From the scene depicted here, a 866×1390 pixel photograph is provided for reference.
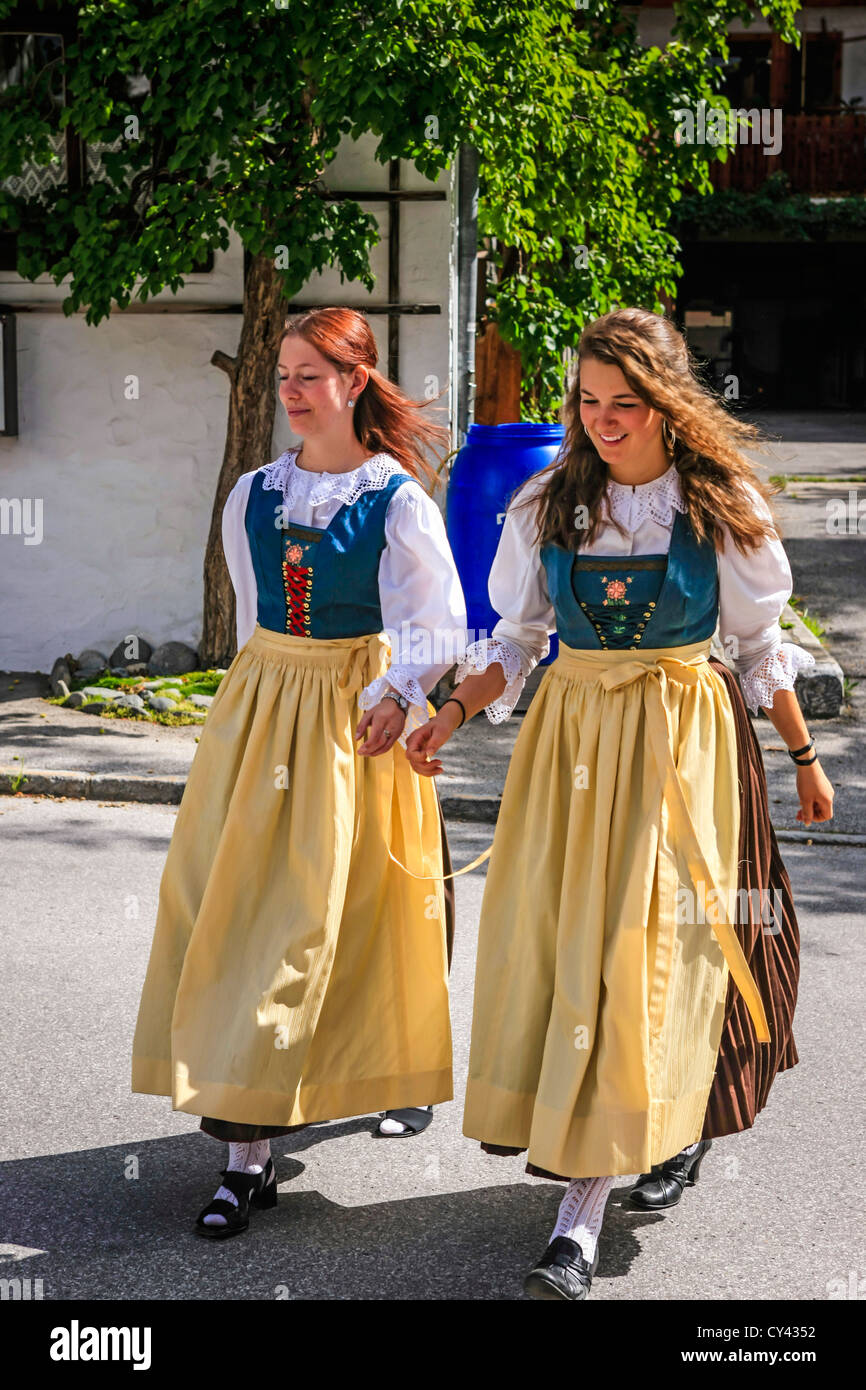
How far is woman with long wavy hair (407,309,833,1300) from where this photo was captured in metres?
3.11

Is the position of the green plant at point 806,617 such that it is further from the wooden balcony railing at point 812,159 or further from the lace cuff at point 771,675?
the wooden balcony railing at point 812,159

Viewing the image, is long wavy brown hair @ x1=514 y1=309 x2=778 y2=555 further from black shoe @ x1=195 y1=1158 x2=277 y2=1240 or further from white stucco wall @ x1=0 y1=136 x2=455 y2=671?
white stucco wall @ x1=0 y1=136 x2=455 y2=671

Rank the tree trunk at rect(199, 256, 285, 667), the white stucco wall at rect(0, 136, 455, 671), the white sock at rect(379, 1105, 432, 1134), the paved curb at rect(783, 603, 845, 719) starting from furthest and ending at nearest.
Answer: the white stucco wall at rect(0, 136, 455, 671) < the tree trunk at rect(199, 256, 285, 667) < the paved curb at rect(783, 603, 845, 719) < the white sock at rect(379, 1105, 432, 1134)

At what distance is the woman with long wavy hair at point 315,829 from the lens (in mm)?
3357

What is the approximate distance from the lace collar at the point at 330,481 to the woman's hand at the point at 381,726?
0.47 m

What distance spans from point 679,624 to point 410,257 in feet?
21.0

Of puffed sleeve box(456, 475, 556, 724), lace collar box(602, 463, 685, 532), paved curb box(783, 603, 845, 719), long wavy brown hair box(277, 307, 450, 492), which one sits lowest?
paved curb box(783, 603, 845, 719)

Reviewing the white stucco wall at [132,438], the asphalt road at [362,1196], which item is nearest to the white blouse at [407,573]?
the asphalt road at [362,1196]

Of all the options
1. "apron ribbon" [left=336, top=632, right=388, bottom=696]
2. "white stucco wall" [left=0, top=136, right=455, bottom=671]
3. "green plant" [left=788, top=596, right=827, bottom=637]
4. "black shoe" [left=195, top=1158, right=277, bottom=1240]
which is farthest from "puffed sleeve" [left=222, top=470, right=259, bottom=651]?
"green plant" [left=788, top=596, right=827, bottom=637]

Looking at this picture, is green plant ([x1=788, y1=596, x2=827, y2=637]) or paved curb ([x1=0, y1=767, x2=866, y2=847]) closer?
paved curb ([x1=0, y1=767, x2=866, y2=847])

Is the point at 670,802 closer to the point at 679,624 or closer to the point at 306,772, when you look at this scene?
the point at 679,624

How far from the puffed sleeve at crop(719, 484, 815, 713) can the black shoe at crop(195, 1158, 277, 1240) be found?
4.74ft

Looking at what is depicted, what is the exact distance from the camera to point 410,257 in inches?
362
